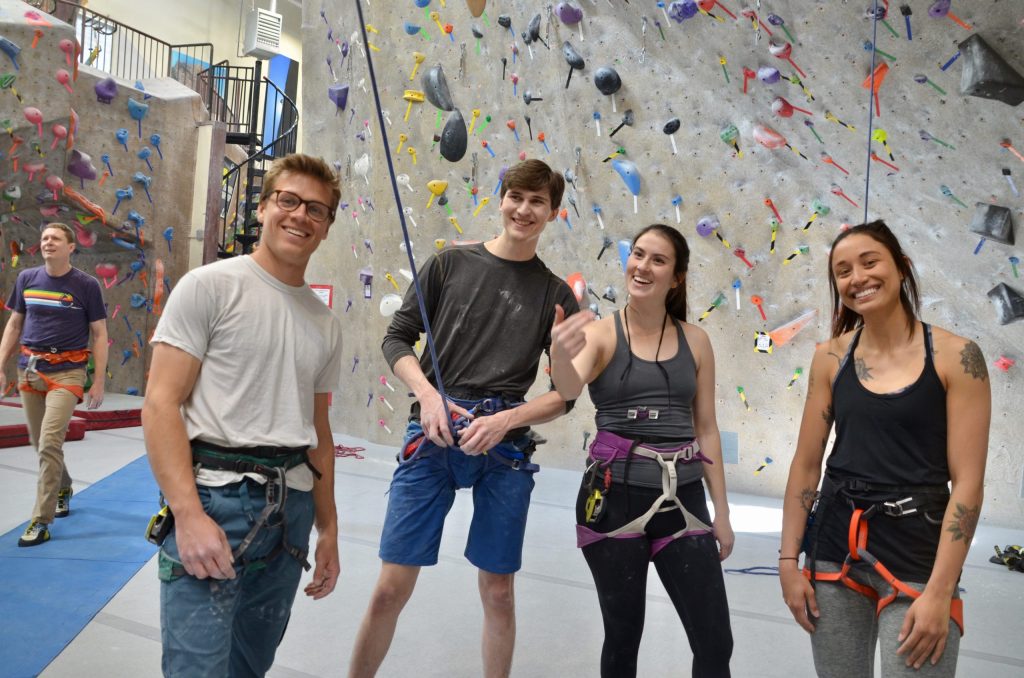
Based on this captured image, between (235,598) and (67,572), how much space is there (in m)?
2.30

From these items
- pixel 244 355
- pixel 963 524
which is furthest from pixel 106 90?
pixel 963 524

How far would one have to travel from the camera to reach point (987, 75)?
3.35 m

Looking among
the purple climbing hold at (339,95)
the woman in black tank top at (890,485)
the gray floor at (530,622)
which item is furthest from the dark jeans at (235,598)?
the purple climbing hold at (339,95)

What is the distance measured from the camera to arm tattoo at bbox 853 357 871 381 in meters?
1.46

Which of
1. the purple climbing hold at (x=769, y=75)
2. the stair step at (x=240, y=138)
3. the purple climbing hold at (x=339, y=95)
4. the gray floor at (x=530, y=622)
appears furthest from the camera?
the stair step at (x=240, y=138)

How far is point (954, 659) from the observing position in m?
1.32

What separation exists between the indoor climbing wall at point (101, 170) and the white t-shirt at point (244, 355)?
679 cm

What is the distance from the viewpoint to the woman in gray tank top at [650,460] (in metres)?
1.66

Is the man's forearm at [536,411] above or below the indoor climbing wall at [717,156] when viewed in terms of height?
below

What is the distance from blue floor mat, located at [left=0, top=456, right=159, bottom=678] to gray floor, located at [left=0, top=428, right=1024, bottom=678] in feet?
0.20

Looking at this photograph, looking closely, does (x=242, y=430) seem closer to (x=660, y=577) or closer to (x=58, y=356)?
(x=660, y=577)

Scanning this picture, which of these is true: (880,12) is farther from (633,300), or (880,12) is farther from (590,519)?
(590,519)

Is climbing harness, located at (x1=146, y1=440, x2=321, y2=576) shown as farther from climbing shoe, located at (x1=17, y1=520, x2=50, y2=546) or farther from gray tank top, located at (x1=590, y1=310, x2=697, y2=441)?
climbing shoe, located at (x1=17, y1=520, x2=50, y2=546)

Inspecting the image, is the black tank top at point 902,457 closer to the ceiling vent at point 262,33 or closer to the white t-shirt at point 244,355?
the white t-shirt at point 244,355
